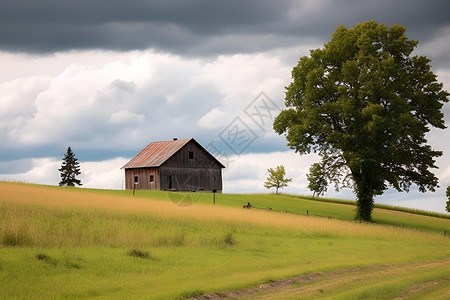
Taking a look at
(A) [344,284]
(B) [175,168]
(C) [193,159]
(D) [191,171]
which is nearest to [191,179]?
(D) [191,171]

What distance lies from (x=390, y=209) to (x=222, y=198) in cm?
2631

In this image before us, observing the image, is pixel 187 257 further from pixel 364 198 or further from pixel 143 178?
pixel 143 178

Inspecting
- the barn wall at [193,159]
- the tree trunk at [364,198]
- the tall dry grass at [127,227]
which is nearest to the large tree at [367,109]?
the tree trunk at [364,198]

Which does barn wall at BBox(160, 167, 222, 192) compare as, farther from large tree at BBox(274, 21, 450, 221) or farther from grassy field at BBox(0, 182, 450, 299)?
grassy field at BBox(0, 182, 450, 299)

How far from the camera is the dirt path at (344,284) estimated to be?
51.5ft

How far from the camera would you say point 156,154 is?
75125 mm

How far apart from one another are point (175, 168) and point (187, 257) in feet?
167

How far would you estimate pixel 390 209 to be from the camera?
73.2 m

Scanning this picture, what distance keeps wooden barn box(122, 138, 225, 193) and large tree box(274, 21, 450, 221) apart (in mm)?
23023

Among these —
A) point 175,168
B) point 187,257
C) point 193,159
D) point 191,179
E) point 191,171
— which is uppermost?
point 193,159

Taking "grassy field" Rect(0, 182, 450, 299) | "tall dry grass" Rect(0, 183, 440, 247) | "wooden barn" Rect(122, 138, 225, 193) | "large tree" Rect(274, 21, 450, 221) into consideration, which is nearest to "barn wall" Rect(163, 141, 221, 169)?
"wooden barn" Rect(122, 138, 225, 193)

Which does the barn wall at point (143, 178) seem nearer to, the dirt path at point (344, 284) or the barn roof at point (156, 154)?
the barn roof at point (156, 154)

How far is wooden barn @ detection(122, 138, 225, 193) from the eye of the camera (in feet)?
235

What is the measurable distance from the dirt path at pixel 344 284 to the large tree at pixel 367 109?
82.8ft
